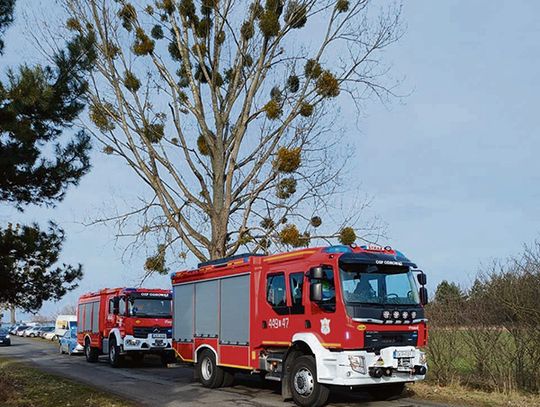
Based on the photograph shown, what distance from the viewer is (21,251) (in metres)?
13.0

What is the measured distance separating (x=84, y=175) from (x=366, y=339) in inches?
254

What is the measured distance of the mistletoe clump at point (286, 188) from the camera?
75.2ft

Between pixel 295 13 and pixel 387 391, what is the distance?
1409 centimetres

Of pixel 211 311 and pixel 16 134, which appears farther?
pixel 211 311

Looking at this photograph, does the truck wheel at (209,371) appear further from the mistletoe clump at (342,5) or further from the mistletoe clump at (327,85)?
the mistletoe clump at (342,5)

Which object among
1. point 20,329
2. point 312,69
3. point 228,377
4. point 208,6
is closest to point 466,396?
point 228,377

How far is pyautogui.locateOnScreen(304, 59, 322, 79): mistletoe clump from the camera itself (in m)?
22.7

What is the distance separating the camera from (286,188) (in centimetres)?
2305

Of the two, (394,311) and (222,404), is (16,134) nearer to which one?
(222,404)

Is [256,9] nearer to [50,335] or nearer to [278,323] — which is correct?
[278,323]

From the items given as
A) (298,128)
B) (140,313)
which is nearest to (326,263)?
(298,128)

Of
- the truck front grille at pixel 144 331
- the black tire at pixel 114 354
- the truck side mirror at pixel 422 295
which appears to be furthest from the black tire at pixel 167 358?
the truck side mirror at pixel 422 295

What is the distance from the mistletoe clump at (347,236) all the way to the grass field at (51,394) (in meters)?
8.82

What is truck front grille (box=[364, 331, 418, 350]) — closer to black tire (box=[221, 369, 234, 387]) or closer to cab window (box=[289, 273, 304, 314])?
cab window (box=[289, 273, 304, 314])
